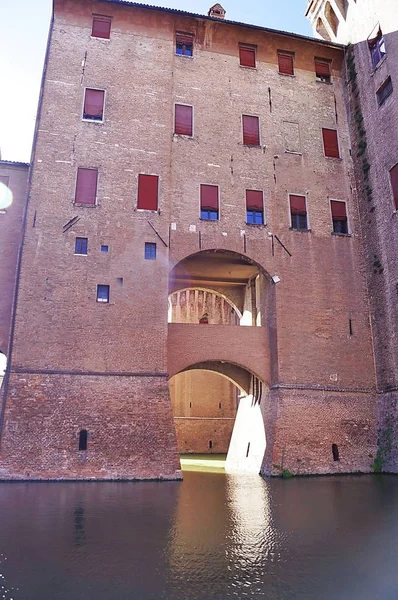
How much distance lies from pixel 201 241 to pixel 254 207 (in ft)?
9.33

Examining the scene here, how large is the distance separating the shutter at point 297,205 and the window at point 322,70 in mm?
6459

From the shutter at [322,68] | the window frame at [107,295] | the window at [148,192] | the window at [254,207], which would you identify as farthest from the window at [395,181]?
the window frame at [107,295]

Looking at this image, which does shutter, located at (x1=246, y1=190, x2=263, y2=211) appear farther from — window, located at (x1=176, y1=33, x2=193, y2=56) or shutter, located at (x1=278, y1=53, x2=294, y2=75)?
window, located at (x1=176, y1=33, x2=193, y2=56)

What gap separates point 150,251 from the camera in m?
17.1

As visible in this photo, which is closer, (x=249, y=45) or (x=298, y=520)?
(x=298, y=520)

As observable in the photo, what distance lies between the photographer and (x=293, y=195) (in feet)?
63.2

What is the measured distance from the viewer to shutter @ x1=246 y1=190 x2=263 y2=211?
18766mm

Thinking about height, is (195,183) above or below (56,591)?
above

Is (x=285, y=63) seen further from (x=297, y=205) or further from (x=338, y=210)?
(x=338, y=210)

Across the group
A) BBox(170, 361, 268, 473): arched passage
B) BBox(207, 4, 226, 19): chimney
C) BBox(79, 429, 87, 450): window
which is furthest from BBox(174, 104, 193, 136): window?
BBox(170, 361, 268, 473): arched passage

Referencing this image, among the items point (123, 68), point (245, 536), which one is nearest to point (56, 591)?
point (245, 536)

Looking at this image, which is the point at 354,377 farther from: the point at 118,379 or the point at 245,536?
the point at 245,536

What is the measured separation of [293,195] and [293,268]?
3244mm

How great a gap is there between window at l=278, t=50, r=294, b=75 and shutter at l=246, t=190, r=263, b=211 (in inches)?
252
